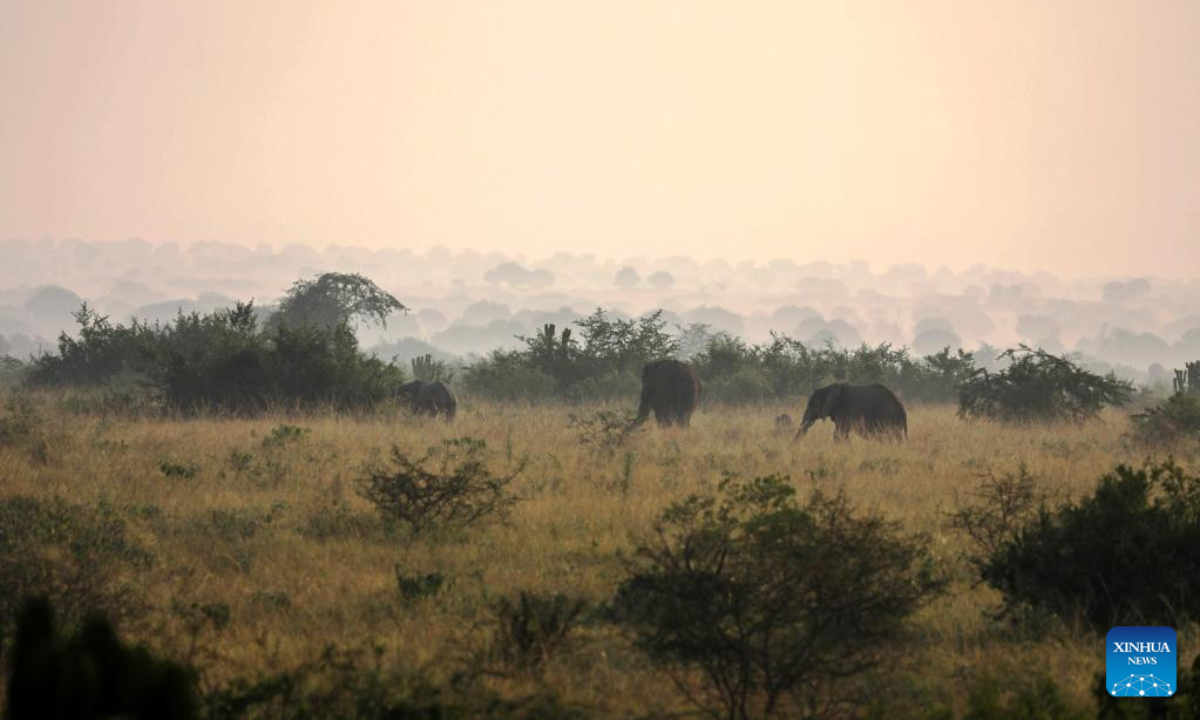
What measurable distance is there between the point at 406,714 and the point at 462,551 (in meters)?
4.76

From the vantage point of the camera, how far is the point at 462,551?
30.7 feet

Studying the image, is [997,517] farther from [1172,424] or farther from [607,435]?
[1172,424]

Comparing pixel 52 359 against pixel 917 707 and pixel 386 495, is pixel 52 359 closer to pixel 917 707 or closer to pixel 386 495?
pixel 386 495

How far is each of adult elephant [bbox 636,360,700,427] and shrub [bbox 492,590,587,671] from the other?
1389 cm

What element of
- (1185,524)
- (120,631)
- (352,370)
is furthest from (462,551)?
(352,370)

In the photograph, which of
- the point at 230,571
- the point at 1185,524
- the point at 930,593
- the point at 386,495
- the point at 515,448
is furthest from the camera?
the point at 515,448

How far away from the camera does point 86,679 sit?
284cm

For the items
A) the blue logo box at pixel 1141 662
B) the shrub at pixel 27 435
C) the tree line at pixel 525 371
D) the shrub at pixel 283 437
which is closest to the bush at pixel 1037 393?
the tree line at pixel 525 371

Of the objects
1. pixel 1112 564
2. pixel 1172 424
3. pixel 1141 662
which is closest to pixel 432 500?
pixel 1112 564

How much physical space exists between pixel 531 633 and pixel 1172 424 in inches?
632

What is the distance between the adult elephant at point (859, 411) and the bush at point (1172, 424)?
4188 millimetres

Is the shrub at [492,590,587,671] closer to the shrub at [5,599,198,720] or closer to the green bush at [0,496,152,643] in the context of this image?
the green bush at [0,496,152,643]

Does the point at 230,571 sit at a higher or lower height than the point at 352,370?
lower

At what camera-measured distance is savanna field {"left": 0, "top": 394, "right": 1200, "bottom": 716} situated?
20.4ft
